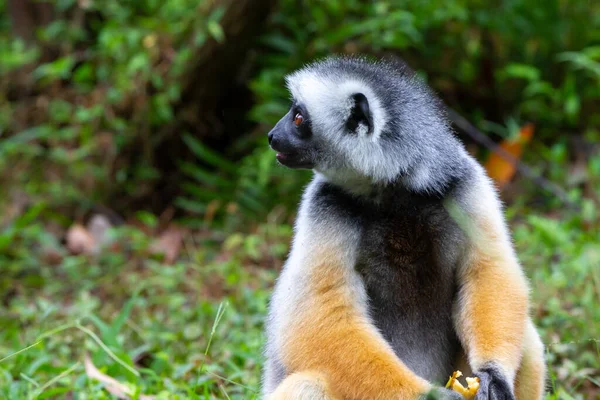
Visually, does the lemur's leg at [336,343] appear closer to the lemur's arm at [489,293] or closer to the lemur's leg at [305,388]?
the lemur's leg at [305,388]

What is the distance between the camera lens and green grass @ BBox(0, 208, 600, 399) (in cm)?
528

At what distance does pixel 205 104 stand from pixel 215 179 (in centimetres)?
101

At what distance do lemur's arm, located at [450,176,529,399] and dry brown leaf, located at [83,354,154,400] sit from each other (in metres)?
2.05

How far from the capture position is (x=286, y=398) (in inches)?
152

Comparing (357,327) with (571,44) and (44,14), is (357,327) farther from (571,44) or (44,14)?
(44,14)

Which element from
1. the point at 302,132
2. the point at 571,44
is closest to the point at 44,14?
the point at 571,44

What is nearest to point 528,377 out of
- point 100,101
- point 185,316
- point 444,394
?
point 444,394

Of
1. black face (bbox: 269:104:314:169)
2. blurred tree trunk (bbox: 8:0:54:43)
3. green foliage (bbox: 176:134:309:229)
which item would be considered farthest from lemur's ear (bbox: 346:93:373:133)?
blurred tree trunk (bbox: 8:0:54:43)

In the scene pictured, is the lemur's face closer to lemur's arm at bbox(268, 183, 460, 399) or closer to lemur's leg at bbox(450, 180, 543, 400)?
lemur's arm at bbox(268, 183, 460, 399)

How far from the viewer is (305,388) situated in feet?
12.7

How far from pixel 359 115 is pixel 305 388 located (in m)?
1.45

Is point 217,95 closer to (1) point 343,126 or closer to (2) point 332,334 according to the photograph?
(1) point 343,126

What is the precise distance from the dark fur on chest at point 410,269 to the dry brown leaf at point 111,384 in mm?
1673

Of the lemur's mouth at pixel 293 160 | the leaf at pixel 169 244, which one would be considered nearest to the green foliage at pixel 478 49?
the leaf at pixel 169 244
